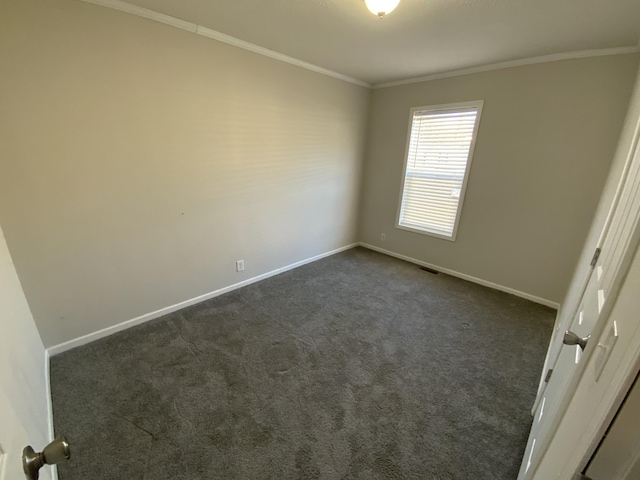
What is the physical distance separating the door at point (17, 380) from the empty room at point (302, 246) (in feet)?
0.06

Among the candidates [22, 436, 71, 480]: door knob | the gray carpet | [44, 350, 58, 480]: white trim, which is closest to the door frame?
the gray carpet

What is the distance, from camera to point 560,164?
2586mm

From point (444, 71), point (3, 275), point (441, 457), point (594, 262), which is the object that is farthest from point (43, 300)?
point (444, 71)

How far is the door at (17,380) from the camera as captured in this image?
0.50m

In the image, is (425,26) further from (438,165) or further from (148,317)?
(148,317)

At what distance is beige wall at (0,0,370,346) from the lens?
5.37ft

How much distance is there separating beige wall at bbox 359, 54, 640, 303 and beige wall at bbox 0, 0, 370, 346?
1.85m

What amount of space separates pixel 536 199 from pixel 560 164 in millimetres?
367

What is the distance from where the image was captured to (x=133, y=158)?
2.03 meters

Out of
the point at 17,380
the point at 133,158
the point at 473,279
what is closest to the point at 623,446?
the point at 17,380

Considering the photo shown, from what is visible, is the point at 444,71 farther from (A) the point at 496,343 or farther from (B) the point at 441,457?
(B) the point at 441,457

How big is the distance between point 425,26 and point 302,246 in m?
2.52

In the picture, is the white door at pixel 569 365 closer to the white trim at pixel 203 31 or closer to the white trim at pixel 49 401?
the white trim at pixel 49 401

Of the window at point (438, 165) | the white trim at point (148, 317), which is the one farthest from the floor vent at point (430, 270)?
the white trim at point (148, 317)
